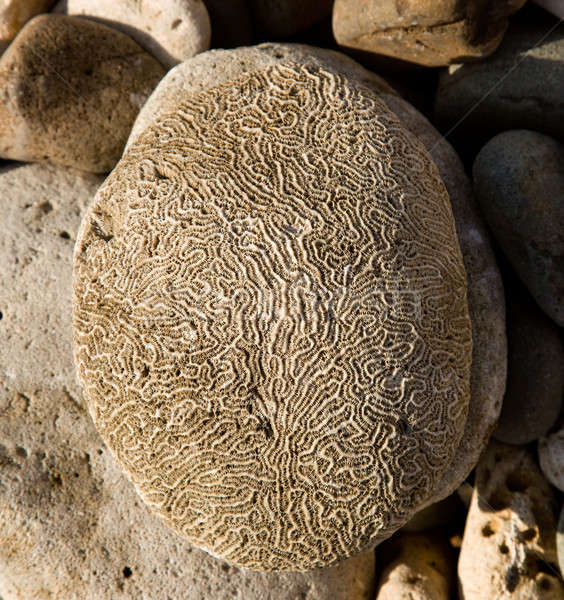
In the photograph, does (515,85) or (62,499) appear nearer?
(62,499)

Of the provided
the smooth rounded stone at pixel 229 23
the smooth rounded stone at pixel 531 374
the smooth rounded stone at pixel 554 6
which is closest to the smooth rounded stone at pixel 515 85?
the smooth rounded stone at pixel 554 6

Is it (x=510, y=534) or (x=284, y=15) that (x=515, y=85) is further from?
(x=510, y=534)

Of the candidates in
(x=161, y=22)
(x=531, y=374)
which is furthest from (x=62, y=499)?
(x=161, y=22)

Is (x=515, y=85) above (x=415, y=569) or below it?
above

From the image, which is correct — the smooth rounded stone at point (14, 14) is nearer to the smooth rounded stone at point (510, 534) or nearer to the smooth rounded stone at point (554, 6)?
the smooth rounded stone at point (554, 6)

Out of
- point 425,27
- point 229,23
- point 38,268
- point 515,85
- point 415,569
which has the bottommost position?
point 415,569

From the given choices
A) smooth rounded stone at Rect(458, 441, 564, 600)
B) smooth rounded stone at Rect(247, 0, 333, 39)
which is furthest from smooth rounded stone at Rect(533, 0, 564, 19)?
smooth rounded stone at Rect(458, 441, 564, 600)
